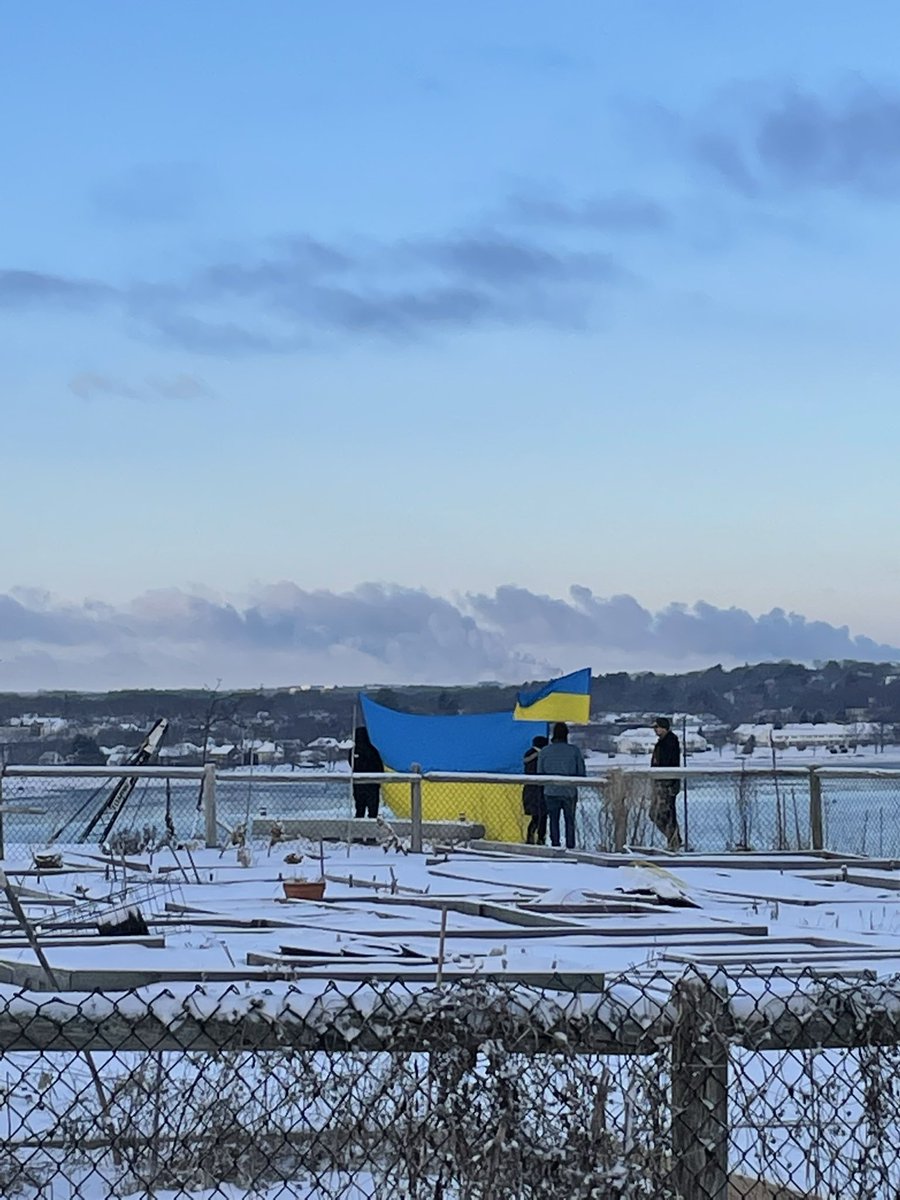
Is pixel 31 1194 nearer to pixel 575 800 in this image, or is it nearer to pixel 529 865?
pixel 529 865

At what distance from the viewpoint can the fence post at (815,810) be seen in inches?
685

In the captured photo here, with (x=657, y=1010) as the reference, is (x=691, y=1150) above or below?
below

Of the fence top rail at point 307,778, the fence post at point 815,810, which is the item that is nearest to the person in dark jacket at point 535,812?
the fence top rail at point 307,778

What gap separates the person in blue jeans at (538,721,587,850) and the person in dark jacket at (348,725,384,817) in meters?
2.15

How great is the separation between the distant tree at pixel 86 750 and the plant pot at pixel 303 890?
15.1 metres

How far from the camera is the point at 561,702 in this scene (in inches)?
1000

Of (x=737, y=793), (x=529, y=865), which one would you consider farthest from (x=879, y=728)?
(x=529, y=865)

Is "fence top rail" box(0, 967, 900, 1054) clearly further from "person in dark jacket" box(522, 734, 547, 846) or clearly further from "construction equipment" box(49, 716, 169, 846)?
"person in dark jacket" box(522, 734, 547, 846)

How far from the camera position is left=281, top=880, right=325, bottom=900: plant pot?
12477mm

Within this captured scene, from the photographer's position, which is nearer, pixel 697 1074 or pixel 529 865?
pixel 697 1074

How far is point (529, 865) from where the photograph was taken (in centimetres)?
1588

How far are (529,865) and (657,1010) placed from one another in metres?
12.2

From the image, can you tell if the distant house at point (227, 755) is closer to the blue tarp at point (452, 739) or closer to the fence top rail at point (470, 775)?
the blue tarp at point (452, 739)

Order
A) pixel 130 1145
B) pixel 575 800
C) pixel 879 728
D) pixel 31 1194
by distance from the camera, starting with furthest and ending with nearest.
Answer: pixel 879 728, pixel 575 800, pixel 31 1194, pixel 130 1145
